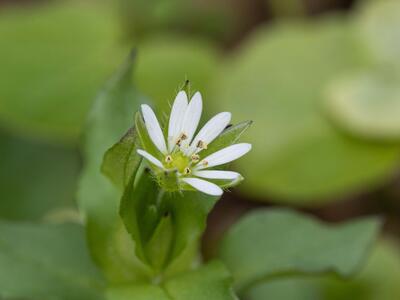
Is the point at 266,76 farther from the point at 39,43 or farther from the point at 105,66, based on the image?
the point at 39,43

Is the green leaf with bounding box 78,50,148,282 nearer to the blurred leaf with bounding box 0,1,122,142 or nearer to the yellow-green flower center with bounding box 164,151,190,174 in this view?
the yellow-green flower center with bounding box 164,151,190,174

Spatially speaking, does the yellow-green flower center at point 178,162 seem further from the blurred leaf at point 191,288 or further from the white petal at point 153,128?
the blurred leaf at point 191,288

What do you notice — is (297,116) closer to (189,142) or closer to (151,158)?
(189,142)

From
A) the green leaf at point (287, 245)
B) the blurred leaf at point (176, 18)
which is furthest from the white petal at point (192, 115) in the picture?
the blurred leaf at point (176, 18)

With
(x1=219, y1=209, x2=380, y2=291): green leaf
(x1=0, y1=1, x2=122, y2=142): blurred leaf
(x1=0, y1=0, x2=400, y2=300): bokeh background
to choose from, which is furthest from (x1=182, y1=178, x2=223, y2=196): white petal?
(x1=0, y1=1, x2=122, y2=142): blurred leaf

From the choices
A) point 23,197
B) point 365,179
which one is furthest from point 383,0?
point 23,197
